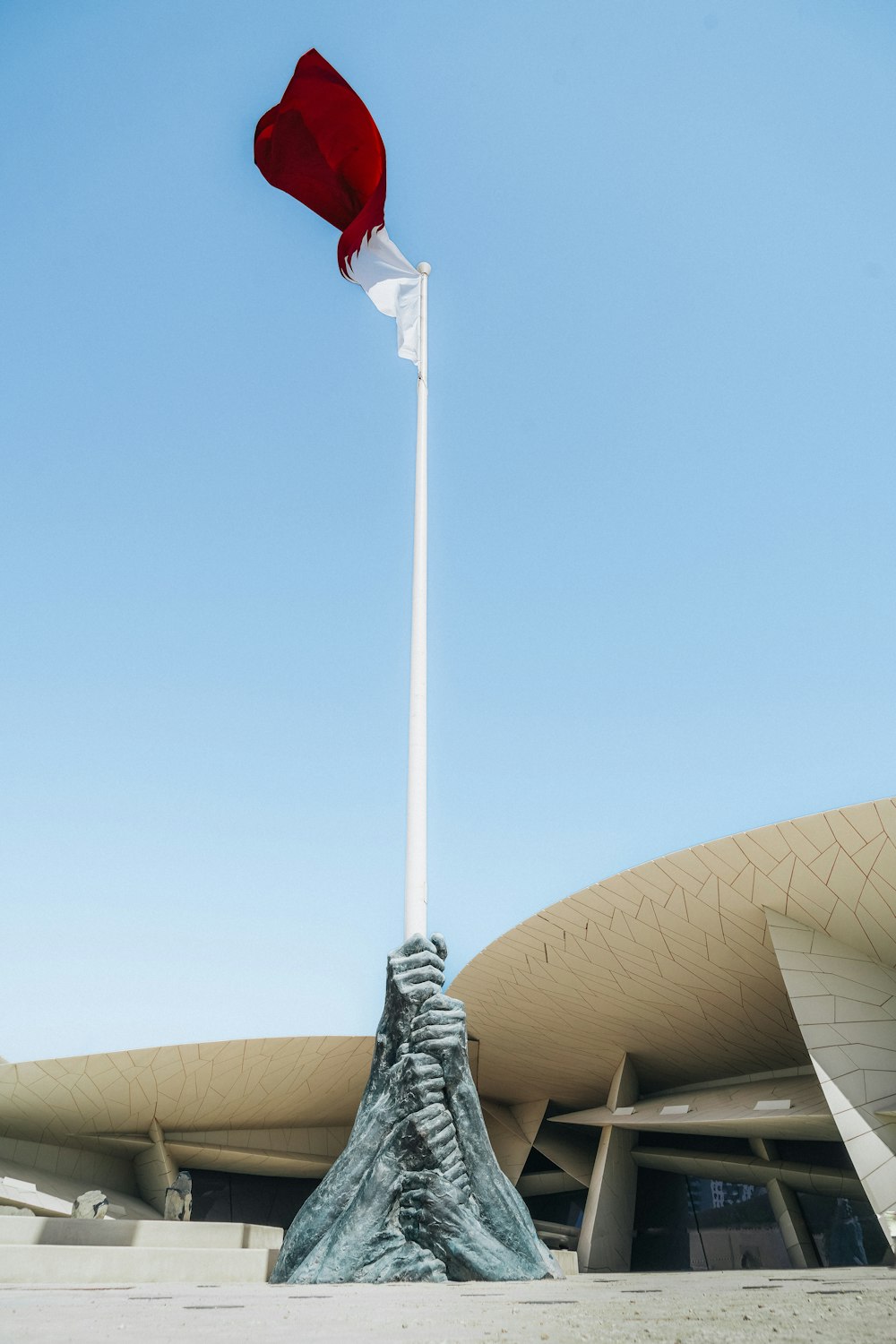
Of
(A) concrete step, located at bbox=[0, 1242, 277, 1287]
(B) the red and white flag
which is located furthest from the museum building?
(B) the red and white flag

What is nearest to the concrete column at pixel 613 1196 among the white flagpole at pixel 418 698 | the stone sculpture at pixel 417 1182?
the stone sculpture at pixel 417 1182

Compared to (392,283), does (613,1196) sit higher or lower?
lower

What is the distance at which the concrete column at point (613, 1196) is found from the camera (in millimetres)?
22312

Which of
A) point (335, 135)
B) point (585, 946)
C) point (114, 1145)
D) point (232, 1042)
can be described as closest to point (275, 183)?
point (335, 135)

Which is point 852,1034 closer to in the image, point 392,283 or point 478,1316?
point 478,1316

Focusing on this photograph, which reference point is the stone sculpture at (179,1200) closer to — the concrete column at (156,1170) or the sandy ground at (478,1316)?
the concrete column at (156,1170)

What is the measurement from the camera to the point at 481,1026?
24594 mm

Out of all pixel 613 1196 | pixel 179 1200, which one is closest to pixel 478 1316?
pixel 179 1200

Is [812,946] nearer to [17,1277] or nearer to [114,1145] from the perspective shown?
[17,1277]

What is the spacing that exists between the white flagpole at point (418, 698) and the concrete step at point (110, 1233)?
9914 millimetres

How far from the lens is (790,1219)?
877 inches

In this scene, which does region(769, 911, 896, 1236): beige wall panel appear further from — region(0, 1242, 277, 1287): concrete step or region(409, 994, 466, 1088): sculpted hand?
region(0, 1242, 277, 1287): concrete step

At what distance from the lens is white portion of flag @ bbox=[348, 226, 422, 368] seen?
12.1 m

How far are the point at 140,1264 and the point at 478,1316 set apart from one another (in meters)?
10.6
